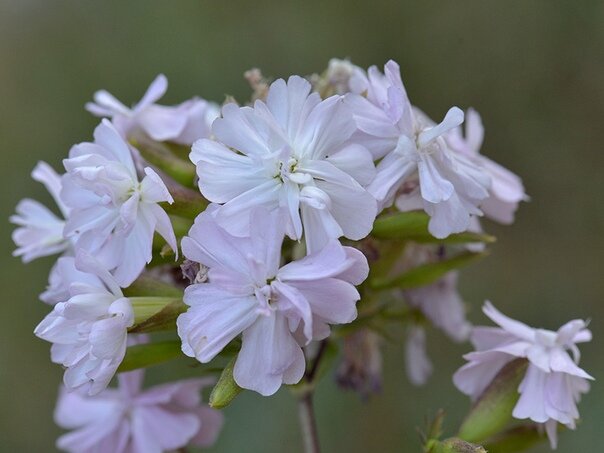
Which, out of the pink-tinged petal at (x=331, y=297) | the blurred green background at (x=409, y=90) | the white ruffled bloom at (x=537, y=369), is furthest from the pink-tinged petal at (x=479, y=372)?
the blurred green background at (x=409, y=90)

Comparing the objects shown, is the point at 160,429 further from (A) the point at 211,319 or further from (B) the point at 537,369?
Result: (B) the point at 537,369

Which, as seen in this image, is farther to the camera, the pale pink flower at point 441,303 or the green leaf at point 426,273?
the pale pink flower at point 441,303

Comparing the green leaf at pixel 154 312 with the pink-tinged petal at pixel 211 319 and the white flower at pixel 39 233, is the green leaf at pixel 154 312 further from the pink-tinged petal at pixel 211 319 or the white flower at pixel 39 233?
the white flower at pixel 39 233

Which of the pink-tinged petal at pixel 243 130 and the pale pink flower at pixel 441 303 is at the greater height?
the pink-tinged petal at pixel 243 130

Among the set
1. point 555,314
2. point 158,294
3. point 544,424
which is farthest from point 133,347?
point 555,314

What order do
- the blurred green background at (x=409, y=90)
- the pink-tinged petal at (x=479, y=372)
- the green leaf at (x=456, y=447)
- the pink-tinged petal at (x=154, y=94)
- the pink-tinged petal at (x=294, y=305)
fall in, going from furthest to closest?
the blurred green background at (x=409, y=90) < the pink-tinged petal at (x=154, y=94) < the pink-tinged petal at (x=479, y=372) < the green leaf at (x=456, y=447) < the pink-tinged petal at (x=294, y=305)

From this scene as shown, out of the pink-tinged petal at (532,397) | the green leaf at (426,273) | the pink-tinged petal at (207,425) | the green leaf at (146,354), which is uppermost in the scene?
the green leaf at (146,354)

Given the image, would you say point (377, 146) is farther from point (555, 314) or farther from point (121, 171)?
point (555, 314)

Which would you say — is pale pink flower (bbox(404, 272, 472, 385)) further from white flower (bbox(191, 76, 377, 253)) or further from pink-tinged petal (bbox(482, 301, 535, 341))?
white flower (bbox(191, 76, 377, 253))
